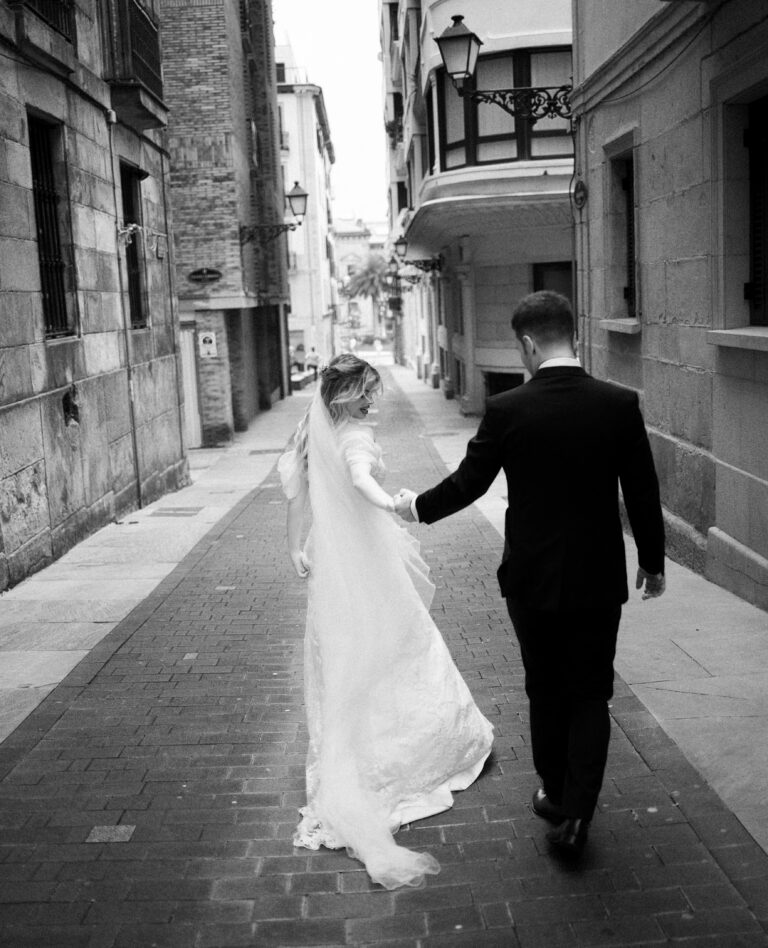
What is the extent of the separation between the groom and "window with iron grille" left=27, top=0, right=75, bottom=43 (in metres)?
7.91

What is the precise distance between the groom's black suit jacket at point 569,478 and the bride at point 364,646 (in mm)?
715

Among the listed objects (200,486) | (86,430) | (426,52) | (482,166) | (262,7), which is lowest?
(200,486)

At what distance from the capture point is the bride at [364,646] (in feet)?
14.6

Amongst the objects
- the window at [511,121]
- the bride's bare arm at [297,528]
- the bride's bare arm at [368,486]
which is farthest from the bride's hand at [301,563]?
the window at [511,121]

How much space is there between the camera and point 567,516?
381 cm

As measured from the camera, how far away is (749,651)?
6.23 meters

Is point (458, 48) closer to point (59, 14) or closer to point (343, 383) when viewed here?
point (59, 14)

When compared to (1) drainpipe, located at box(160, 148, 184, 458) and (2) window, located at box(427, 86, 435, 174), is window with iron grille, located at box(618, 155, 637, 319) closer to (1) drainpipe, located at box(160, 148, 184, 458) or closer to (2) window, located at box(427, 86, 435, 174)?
(1) drainpipe, located at box(160, 148, 184, 458)

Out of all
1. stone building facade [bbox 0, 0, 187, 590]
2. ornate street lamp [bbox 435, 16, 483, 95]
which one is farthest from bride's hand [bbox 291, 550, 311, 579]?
ornate street lamp [bbox 435, 16, 483, 95]

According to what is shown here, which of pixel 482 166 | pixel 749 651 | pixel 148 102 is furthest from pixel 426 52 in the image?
pixel 749 651

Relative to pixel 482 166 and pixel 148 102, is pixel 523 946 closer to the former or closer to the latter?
pixel 148 102

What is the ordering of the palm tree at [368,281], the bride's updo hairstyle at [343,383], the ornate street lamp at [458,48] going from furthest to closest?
the palm tree at [368,281]
the ornate street lamp at [458,48]
the bride's updo hairstyle at [343,383]

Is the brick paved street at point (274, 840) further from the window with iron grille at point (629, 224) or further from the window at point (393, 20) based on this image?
the window at point (393, 20)

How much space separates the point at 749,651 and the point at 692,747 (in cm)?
157
